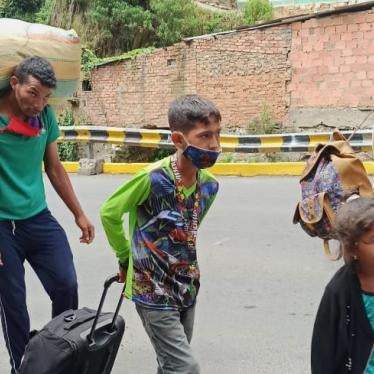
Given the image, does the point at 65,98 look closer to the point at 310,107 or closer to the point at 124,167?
the point at 124,167

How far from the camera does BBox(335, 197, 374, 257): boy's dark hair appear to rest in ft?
6.14

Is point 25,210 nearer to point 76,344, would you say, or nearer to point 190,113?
point 76,344

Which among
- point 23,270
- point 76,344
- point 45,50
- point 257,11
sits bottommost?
point 76,344

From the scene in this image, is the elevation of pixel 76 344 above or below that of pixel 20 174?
below

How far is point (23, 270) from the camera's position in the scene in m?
3.01

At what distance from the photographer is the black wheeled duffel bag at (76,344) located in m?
2.43

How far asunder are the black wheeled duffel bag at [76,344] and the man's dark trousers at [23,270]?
439mm

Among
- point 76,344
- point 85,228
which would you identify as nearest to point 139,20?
point 85,228

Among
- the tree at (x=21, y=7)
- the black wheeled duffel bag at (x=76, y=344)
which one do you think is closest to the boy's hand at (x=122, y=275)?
the black wheeled duffel bag at (x=76, y=344)

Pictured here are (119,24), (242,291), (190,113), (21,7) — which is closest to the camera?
(190,113)

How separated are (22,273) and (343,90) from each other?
9.85 m

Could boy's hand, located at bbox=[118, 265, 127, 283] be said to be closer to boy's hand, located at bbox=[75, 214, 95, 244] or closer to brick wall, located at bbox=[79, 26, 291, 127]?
boy's hand, located at bbox=[75, 214, 95, 244]

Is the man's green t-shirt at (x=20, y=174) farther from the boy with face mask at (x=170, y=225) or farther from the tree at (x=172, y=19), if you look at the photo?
the tree at (x=172, y=19)

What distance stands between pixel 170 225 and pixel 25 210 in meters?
0.89
